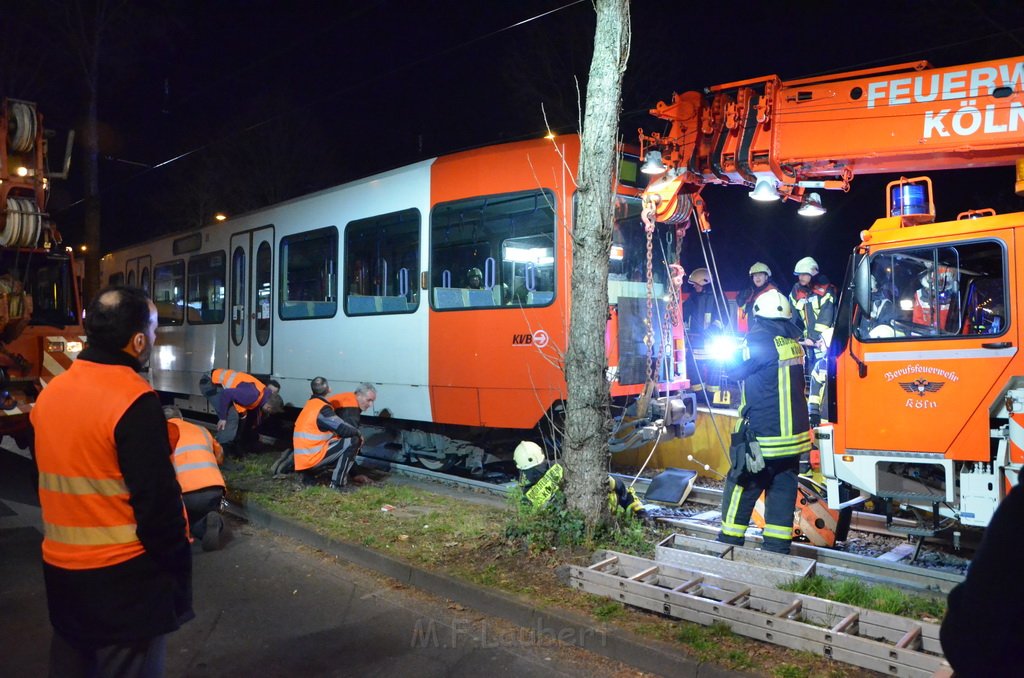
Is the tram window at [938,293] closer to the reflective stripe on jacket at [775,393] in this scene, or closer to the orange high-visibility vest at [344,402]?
the reflective stripe on jacket at [775,393]

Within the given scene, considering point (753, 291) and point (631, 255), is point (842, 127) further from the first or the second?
point (753, 291)

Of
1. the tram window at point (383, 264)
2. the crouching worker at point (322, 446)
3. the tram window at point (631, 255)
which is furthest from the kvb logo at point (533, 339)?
the crouching worker at point (322, 446)

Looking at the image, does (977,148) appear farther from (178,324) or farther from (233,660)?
(178,324)

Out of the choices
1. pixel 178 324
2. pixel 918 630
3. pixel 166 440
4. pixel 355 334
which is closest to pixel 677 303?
pixel 355 334

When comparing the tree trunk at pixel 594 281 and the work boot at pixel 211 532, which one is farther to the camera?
the work boot at pixel 211 532

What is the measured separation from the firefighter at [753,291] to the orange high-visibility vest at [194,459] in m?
5.26

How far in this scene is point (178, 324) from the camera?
14.6 metres

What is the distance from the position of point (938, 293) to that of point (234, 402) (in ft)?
25.3

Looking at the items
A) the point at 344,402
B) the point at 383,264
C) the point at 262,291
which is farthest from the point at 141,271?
the point at 344,402

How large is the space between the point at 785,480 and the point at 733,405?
4216 mm

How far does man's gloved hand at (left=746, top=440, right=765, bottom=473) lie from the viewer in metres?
5.58

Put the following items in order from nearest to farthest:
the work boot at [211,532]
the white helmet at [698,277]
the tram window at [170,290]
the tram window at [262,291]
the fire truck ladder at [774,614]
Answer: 1. the fire truck ladder at [774,614]
2. the work boot at [211,532]
3. the white helmet at [698,277]
4. the tram window at [262,291]
5. the tram window at [170,290]

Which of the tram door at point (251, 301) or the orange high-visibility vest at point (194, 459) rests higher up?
the tram door at point (251, 301)

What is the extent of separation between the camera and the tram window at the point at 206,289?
43.4 ft
